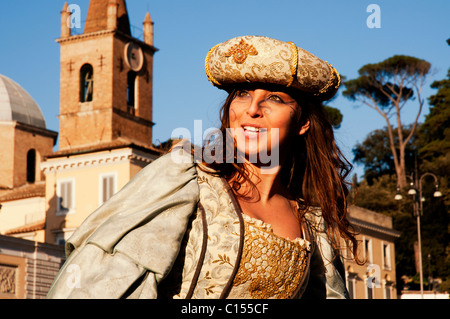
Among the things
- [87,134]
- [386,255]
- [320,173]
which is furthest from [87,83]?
[320,173]

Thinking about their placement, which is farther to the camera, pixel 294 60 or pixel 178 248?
pixel 294 60

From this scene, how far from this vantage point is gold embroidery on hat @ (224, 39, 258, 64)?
350 centimetres

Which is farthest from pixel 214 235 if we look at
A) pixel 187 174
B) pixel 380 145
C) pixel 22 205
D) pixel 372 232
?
pixel 380 145

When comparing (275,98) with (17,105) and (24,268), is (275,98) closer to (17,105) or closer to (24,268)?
(24,268)

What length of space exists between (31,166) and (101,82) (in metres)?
13.0

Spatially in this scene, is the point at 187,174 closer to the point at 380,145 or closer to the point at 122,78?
the point at 122,78

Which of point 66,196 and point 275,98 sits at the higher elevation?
point 66,196

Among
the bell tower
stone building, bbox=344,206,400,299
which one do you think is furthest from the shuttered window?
stone building, bbox=344,206,400,299

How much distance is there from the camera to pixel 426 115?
5647 cm

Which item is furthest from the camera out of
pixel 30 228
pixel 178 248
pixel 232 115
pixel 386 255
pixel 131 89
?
pixel 131 89

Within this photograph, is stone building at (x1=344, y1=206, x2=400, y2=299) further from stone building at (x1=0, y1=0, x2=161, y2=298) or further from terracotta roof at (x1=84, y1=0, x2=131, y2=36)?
terracotta roof at (x1=84, y1=0, x2=131, y2=36)

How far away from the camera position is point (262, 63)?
11.5ft

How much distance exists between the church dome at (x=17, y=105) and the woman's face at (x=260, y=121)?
182 ft
